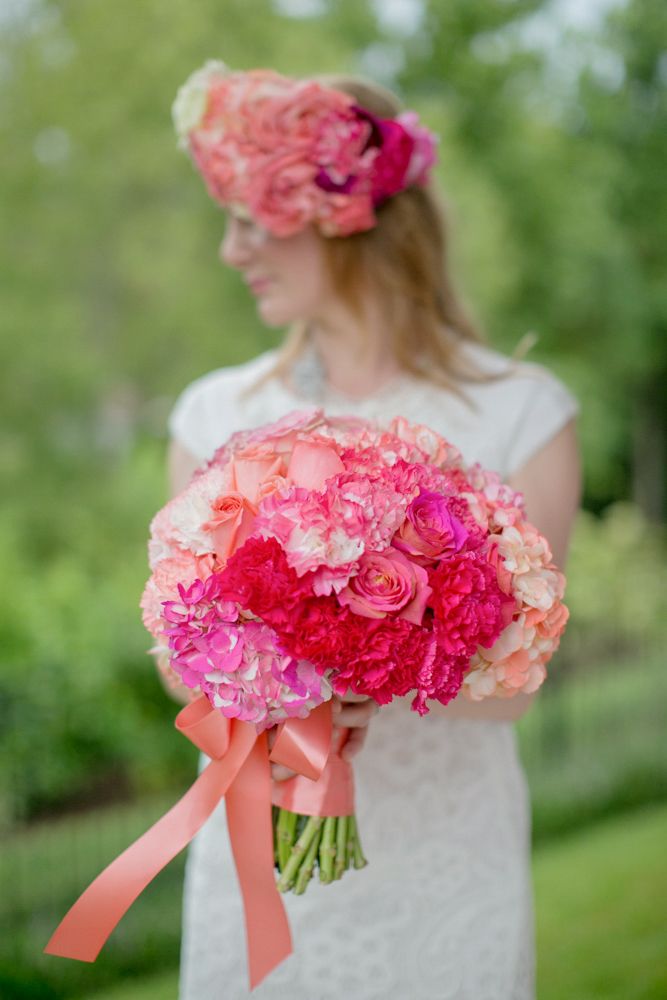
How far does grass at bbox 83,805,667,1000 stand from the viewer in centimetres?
448

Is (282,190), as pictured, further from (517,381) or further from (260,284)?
(517,381)

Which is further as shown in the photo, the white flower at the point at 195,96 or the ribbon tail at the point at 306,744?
the white flower at the point at 195,96

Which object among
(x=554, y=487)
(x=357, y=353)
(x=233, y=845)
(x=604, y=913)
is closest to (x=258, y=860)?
(x=233, y=845)

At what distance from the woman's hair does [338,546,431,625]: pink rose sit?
3.01 feet

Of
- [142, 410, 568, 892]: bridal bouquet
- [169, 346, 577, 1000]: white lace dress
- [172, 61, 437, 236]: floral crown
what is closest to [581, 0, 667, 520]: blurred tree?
[172, 61, 437, 236]: floral crown

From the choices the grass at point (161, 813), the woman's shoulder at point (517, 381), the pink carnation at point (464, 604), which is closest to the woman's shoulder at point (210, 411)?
the woman's shoulder at point (517, 381)

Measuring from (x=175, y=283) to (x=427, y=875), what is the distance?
915cm

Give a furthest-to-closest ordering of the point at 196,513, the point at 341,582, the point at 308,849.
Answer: the point at 308,849
the point at 196,513
the point at 341,582

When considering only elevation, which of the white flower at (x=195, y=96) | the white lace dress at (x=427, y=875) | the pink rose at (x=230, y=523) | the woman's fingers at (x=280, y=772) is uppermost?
the white flower at (x=195, y=96)

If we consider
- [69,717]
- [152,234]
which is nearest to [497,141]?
[152,234]

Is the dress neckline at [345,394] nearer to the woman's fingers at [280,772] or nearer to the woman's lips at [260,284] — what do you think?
the woman's lips at [260,284]

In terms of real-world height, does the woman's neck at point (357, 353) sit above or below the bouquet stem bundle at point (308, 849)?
above

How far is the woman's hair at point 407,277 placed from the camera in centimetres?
233

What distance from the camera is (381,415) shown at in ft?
7.49
